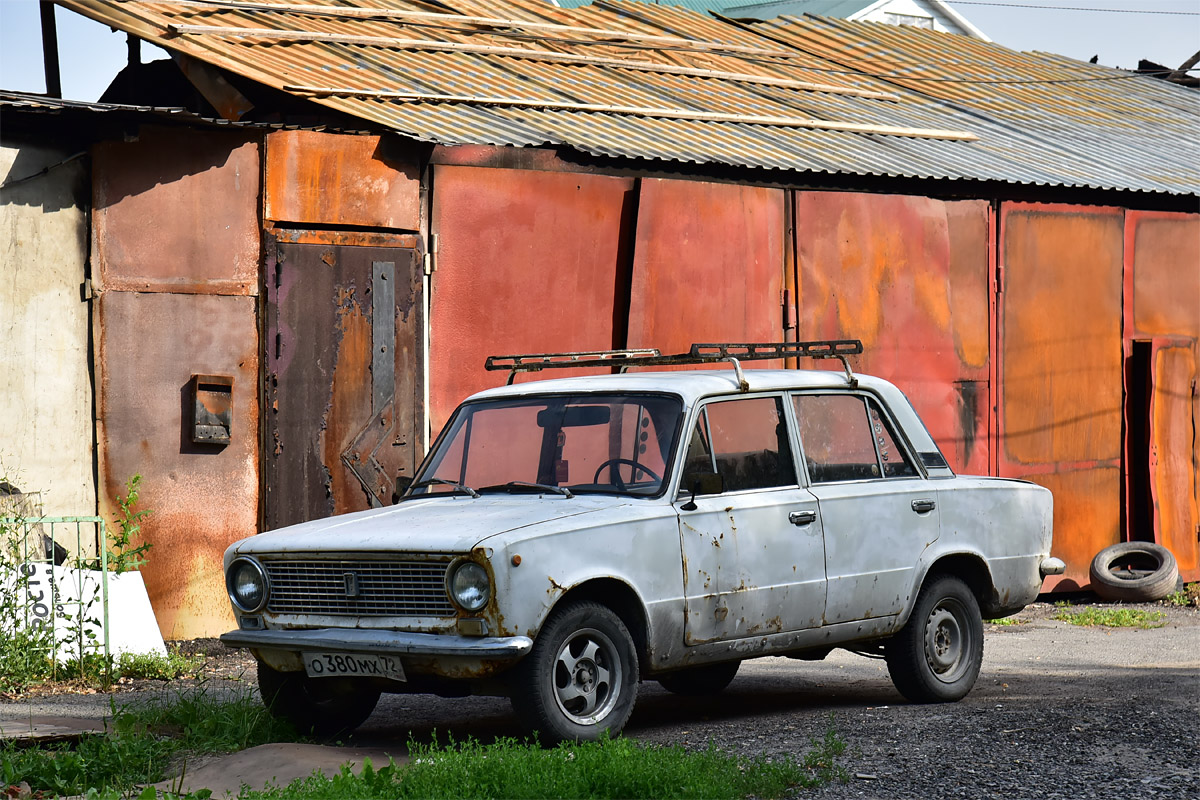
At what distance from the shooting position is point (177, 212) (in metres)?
9.86

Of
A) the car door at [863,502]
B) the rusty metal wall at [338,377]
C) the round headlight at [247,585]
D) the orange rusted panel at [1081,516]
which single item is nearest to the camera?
the round headlight at [247,585]

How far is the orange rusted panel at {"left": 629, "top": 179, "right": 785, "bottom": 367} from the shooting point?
11867mm

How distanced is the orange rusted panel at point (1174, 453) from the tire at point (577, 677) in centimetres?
977

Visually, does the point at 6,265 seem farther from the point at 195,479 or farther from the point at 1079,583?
the point at 1079,583

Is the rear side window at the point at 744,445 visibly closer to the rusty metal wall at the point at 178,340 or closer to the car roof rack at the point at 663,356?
the car roof rack at the point at 663,356

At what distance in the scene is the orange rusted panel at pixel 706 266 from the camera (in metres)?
11.9

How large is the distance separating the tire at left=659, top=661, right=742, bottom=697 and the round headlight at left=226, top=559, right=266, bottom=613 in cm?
246

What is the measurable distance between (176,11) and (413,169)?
10.4 feet

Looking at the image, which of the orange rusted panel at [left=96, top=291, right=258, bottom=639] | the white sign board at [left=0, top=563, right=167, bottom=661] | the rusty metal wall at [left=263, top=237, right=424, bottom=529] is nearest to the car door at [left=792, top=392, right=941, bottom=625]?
the rusty metal wall at [left=263, top=237, right=424, bottom=529]

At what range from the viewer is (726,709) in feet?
24.7

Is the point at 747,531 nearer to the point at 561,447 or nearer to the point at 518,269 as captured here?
the point at 561,447

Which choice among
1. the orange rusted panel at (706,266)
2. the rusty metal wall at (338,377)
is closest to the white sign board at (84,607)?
the rusty metal wall at (338,377)

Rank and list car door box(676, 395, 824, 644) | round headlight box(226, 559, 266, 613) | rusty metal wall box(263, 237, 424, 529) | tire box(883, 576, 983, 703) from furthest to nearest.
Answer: rusty metal wall box(263, 237, 424, 529), tire box(883, 576, 983, 703), car door box(676, 395, 824, 644), round headlight box(226, 559, 266, 613)

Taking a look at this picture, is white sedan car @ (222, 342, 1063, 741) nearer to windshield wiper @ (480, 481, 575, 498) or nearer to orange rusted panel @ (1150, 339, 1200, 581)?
windshield wiper @ (480, 481, 575, 498)
